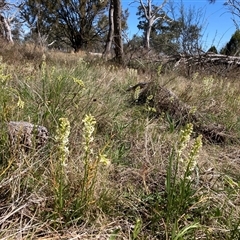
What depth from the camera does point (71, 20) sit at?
76.1ft

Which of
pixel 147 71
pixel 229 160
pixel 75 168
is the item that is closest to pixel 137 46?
pixel 147 71

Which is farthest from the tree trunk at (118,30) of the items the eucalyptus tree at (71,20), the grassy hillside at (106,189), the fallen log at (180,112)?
the eucalyptus tree at (71,20)

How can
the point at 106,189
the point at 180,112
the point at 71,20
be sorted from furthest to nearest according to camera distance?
the point at 71,20, the point at 180,112, the point at 106,189

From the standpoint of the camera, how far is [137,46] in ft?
22.4

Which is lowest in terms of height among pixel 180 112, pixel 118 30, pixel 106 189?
pixel 106 189

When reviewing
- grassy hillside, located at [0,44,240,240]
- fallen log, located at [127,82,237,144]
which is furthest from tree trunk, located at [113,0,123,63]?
grassy hillside, located at [0,44,240,240]

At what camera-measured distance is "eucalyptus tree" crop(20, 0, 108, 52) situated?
2183cm

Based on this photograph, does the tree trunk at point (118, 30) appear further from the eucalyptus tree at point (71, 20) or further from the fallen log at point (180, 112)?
the eucalyptus tree at point (71, 20)

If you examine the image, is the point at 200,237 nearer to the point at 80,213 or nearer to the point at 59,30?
the point at 80,213

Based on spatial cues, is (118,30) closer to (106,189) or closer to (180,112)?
(180,112)

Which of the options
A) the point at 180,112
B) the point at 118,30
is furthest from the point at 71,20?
the point at 180,112

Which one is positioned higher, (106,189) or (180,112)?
(180,112)

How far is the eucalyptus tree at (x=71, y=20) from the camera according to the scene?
2183cm

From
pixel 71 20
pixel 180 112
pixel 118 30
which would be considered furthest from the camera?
pixel 71 20
